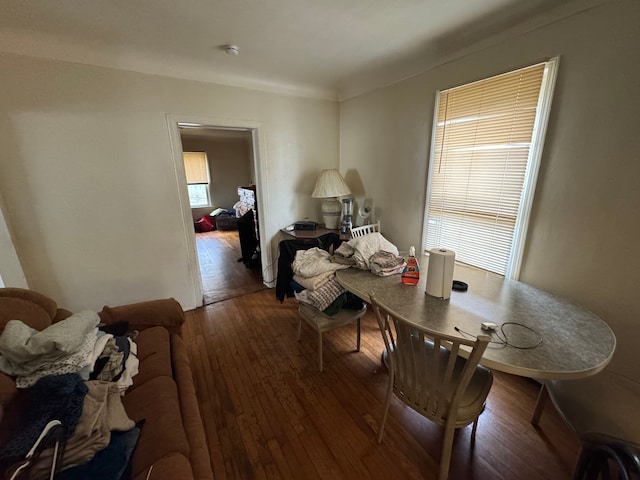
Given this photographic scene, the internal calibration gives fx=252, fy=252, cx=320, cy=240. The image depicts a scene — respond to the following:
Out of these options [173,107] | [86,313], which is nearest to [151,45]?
[173,107]

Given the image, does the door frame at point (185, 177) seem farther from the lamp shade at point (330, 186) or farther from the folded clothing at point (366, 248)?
the folded clothing at point (366, 248)

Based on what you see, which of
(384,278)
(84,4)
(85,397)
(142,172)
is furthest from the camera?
(142,172)

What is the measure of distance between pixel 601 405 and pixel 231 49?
9.98 feet

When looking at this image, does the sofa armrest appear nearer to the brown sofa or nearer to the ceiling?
the brown sofa

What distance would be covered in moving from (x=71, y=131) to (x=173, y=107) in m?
0.77

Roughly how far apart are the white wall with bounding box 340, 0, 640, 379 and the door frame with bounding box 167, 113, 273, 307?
205cm

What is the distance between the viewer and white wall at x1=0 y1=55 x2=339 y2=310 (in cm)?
183

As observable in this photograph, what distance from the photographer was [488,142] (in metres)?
1.87

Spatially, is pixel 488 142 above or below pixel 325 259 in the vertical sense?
above

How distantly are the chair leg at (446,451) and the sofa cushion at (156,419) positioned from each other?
3.51ft

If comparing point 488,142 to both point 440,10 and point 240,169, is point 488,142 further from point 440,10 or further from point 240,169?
point 240,169

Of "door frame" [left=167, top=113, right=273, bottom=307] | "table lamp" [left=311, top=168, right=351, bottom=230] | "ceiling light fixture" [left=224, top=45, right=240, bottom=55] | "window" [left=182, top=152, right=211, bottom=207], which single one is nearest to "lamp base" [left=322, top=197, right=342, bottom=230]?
"table lamp" [left=311, top=168, right=351, bottom=230]

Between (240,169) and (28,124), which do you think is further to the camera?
(240,169)

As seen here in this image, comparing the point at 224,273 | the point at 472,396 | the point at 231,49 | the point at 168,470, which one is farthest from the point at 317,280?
the point at 224,273
